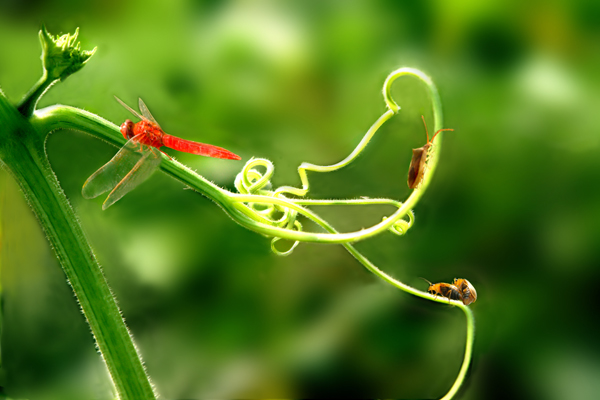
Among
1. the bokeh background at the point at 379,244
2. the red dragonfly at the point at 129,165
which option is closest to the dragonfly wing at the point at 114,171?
the red dragonfly at the point at 129,165

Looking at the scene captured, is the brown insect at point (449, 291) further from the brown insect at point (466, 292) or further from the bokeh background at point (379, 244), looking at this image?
the bokeh background at point (379, 244)

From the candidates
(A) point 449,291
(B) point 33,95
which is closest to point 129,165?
(B) point 33,95

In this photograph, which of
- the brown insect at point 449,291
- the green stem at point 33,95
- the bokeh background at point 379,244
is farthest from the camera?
the bokeh background at point 379,244

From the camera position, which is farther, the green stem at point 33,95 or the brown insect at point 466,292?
the brown insect at point 466,292

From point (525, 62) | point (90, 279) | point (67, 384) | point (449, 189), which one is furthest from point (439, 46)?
point (67, 384)

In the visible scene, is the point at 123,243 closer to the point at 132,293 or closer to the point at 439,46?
the point at 132,293

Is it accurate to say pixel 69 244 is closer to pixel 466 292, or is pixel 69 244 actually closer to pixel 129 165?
pixel 129 165
